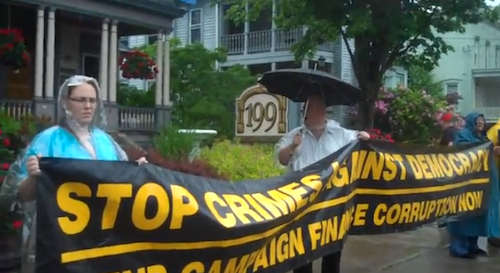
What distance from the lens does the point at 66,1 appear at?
50.9 feet

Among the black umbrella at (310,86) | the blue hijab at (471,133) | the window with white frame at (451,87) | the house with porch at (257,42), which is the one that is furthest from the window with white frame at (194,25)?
the black umbrella at (310,86)

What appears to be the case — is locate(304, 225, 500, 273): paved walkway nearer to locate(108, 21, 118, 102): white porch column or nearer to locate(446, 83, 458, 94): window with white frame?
locate(108, 21, 118, 102): white porch column

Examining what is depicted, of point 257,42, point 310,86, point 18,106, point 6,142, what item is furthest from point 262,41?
point 6,142

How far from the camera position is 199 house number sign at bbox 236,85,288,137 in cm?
1154

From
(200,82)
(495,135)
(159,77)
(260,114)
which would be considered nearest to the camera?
(495,135)

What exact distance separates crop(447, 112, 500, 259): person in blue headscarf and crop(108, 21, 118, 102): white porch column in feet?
34.0

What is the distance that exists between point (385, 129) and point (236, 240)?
57.0 feet

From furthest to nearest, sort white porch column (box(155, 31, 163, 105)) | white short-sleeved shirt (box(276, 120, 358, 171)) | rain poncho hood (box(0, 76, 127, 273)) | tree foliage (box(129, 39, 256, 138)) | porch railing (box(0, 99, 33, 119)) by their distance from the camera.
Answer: tree foliage (box(129, 39, 256, 138))
white porch column (box(155, 31, 163, 105))
porch railing (box(0, 99, 33, 119))
white short-sleeved shirt (box(276, 120, 358, 171))
rain poncho hood (box(0, 76, 127, 273))

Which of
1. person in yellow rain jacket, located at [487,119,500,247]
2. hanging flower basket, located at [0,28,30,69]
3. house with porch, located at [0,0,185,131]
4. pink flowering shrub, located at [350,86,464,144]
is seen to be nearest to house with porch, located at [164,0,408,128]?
pink flowering shrub, located at [350,86,464,144]

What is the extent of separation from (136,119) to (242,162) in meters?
8.65

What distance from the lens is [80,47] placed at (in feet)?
57.7

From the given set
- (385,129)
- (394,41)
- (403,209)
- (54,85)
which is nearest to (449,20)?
(394,41)

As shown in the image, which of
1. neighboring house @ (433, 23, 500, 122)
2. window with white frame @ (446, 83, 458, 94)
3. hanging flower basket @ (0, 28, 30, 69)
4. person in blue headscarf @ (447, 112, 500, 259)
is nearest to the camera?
person in blue headscarf @ (447, 112, 500, 259)

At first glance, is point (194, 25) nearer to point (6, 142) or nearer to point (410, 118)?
point (410, 118)
